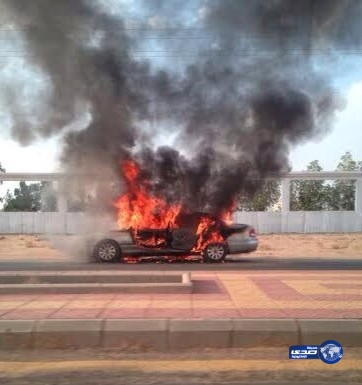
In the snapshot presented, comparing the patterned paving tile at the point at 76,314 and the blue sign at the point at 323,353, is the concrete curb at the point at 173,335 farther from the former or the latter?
the blue sign at the point at 323,353

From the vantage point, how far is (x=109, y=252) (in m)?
14.9

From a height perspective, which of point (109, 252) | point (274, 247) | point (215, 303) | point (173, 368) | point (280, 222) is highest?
point (215, 303)

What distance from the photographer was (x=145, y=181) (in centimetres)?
1786

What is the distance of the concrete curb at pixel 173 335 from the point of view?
5.73 m

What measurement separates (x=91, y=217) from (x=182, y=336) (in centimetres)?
1171

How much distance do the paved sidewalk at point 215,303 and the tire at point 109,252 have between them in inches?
228

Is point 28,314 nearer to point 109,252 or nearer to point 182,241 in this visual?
point 109,252

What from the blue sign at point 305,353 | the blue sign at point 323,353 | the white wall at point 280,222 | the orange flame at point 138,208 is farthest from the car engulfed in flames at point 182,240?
the white wall at point 280,222

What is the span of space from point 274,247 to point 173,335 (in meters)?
18.6

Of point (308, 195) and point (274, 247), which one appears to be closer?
point (274, 247)

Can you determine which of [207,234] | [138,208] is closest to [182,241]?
[207,234]

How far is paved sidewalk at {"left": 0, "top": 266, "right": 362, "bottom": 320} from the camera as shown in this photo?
21.3 ft

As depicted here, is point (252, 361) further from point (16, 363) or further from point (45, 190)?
point (45, 190)

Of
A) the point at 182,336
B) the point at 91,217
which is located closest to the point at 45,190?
the point at 91,217
